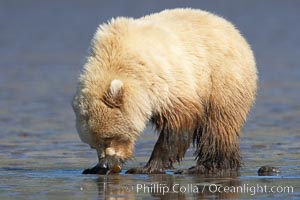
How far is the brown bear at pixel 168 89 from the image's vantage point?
32.4 feet

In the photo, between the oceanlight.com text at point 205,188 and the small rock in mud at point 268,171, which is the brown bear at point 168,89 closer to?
the small rock in mud at point 268,171

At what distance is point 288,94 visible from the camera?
17.6 m

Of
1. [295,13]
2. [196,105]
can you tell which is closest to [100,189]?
[196,105]

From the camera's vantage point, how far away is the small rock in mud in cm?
1024

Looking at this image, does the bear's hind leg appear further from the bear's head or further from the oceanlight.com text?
the oceanlight.com text

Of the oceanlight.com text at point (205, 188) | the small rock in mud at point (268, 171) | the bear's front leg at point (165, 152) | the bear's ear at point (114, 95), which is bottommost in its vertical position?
the oceanlight.com text at point (205, 188)

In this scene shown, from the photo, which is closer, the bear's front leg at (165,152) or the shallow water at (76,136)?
the shallow water at (76,136)

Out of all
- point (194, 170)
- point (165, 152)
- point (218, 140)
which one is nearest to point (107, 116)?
point (165, 152)

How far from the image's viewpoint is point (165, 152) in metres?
10.6

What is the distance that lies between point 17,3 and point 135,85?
104ft

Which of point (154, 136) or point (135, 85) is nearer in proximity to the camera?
point (135, 85)

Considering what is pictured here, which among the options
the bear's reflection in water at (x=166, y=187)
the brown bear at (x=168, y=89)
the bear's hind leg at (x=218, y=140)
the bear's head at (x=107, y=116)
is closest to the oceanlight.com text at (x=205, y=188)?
the bear's reflection in water at (x=166, y=187)

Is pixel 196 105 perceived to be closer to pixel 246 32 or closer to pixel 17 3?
pixel 246 32

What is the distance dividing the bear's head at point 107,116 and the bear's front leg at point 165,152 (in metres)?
0.52
